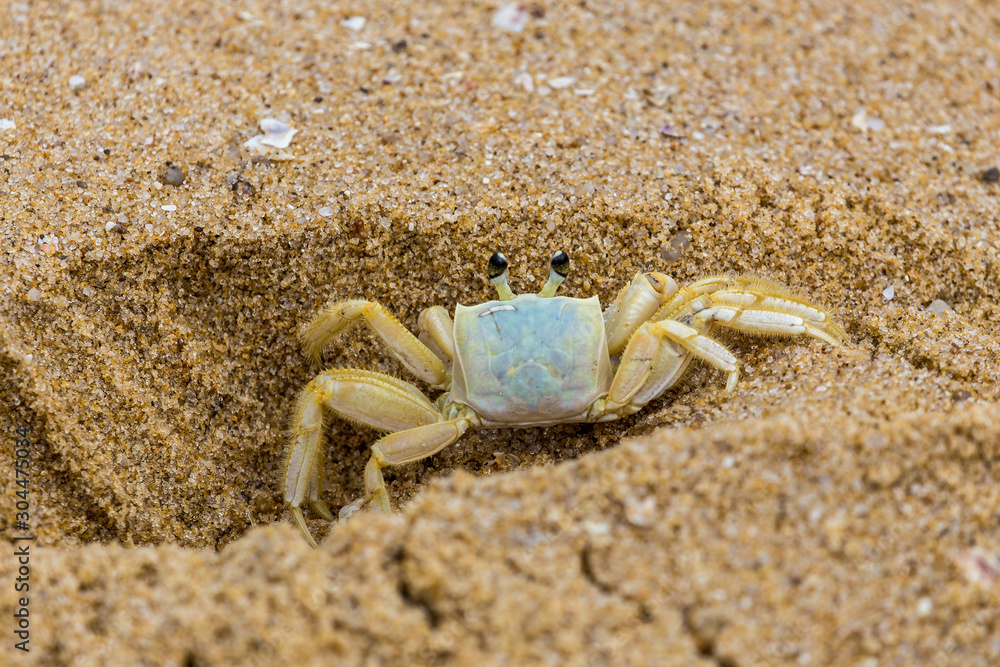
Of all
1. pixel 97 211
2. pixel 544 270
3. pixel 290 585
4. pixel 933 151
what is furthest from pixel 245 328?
pixel 933 151

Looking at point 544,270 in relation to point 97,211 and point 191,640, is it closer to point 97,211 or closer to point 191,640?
point 97,211

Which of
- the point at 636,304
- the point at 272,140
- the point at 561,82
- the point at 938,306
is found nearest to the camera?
the point at 636,304

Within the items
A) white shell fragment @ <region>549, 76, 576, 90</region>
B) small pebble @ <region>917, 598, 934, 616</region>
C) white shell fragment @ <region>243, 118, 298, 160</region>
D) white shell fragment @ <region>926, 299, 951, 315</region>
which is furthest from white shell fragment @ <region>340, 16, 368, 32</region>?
small pebble @ <region>917, 598, 934, 616</region>

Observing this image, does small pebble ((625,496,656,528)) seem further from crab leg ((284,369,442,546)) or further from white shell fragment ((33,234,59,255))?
white shell fragment ((33,234,59,255))

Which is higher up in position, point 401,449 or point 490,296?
point 490,296

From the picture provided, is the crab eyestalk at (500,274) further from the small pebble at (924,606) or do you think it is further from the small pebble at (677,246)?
the small pebble at (924,606)

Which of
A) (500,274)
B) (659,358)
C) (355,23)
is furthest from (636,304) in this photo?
(355,23)

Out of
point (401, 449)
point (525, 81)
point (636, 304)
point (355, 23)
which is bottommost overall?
point (401, 449)

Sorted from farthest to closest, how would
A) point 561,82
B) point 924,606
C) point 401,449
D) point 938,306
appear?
point 561,82 < point 938,306 < point 401,449 < point 924,606

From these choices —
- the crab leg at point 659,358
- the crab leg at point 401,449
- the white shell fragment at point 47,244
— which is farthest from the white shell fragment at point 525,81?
the white shell fragment at point 47,244

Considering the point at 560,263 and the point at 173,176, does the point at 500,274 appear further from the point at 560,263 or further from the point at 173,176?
the point at 173,176
